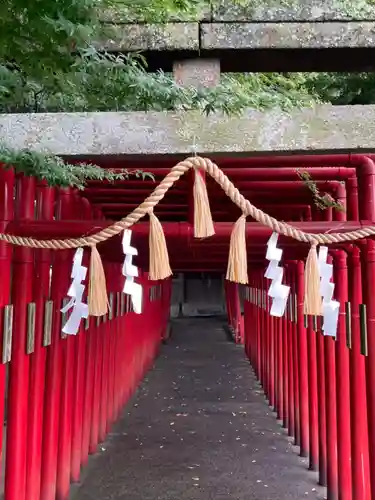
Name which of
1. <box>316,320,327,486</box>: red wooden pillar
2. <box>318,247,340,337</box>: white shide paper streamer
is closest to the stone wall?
<box>318,247,340,337</box>: white shide paper streamer

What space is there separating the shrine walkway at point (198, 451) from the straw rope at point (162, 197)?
2733 mm

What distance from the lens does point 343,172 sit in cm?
390

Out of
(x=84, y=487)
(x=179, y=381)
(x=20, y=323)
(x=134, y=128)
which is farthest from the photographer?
(x=179, y=381)

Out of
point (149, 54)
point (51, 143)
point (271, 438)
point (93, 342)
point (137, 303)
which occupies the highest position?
point (149, 54)

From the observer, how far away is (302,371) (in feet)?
18.2

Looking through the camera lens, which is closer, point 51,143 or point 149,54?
point 51,143

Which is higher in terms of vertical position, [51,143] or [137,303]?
[51,143]

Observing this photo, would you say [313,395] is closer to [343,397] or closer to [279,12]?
[343,397]

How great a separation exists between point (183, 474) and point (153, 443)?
107cm

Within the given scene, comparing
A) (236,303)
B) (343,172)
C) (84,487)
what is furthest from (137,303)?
(236,303)

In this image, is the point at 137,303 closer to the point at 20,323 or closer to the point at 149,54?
the point at 20,323

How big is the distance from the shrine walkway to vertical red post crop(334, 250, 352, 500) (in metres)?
0.71

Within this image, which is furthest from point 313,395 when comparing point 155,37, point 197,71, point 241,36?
point 155,37

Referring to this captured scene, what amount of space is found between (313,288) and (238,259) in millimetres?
465
